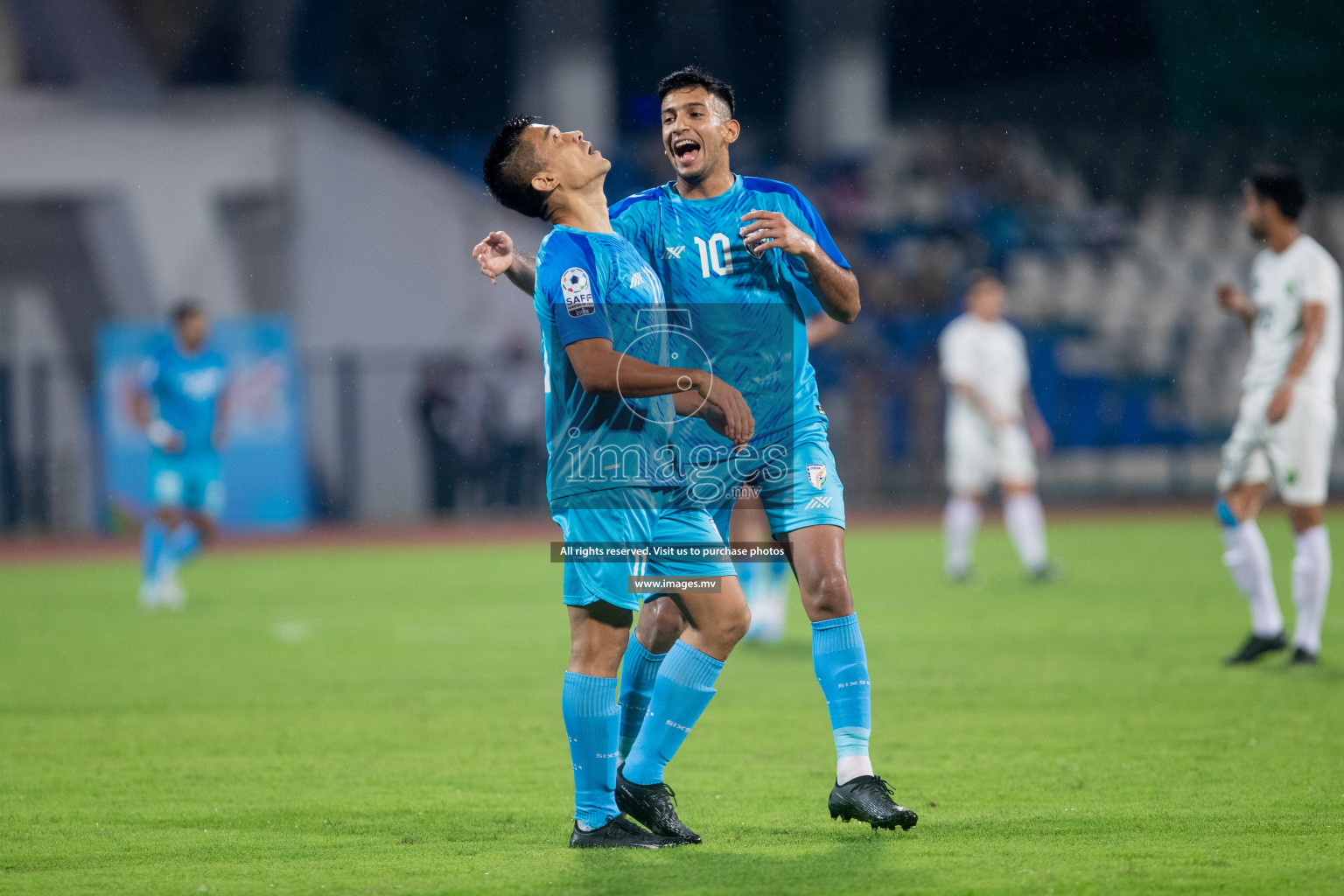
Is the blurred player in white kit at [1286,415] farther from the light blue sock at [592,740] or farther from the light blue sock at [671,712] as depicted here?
the light blue sock at [592,740]

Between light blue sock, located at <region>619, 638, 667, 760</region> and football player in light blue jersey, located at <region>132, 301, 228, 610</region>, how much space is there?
846cm

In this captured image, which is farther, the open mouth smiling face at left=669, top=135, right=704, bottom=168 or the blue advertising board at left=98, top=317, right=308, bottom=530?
the blue advertising board at left=98, top=317, right=308, bottom=530

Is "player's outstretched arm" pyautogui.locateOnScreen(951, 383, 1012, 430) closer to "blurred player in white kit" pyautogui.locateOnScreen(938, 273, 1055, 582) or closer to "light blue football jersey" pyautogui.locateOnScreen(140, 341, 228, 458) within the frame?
"blurred player in white kit" pyautogui.locateOnScreen(938, 273, 1055, 582)

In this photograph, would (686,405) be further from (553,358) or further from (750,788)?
(750,788)

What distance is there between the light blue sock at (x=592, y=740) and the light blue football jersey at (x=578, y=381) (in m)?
0.56

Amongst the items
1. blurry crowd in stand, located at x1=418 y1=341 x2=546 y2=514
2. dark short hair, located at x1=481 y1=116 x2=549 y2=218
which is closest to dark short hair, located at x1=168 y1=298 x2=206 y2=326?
blurry crowd in stand, located at x1=418 y1=341 x2=546 y2=514

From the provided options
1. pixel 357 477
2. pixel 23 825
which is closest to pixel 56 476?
pixel 357 477

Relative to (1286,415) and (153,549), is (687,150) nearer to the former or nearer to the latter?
(1286,415)

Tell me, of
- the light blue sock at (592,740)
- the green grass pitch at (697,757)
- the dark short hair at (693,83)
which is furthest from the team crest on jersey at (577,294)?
the green grass pitch at (697,757)

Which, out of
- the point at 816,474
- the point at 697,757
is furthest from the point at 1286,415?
the point at 816,474

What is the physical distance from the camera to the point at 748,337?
4566 mm

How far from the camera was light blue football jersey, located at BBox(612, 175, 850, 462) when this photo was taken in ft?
14.8

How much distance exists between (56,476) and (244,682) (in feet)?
47.6

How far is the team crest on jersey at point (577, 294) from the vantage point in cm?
394
